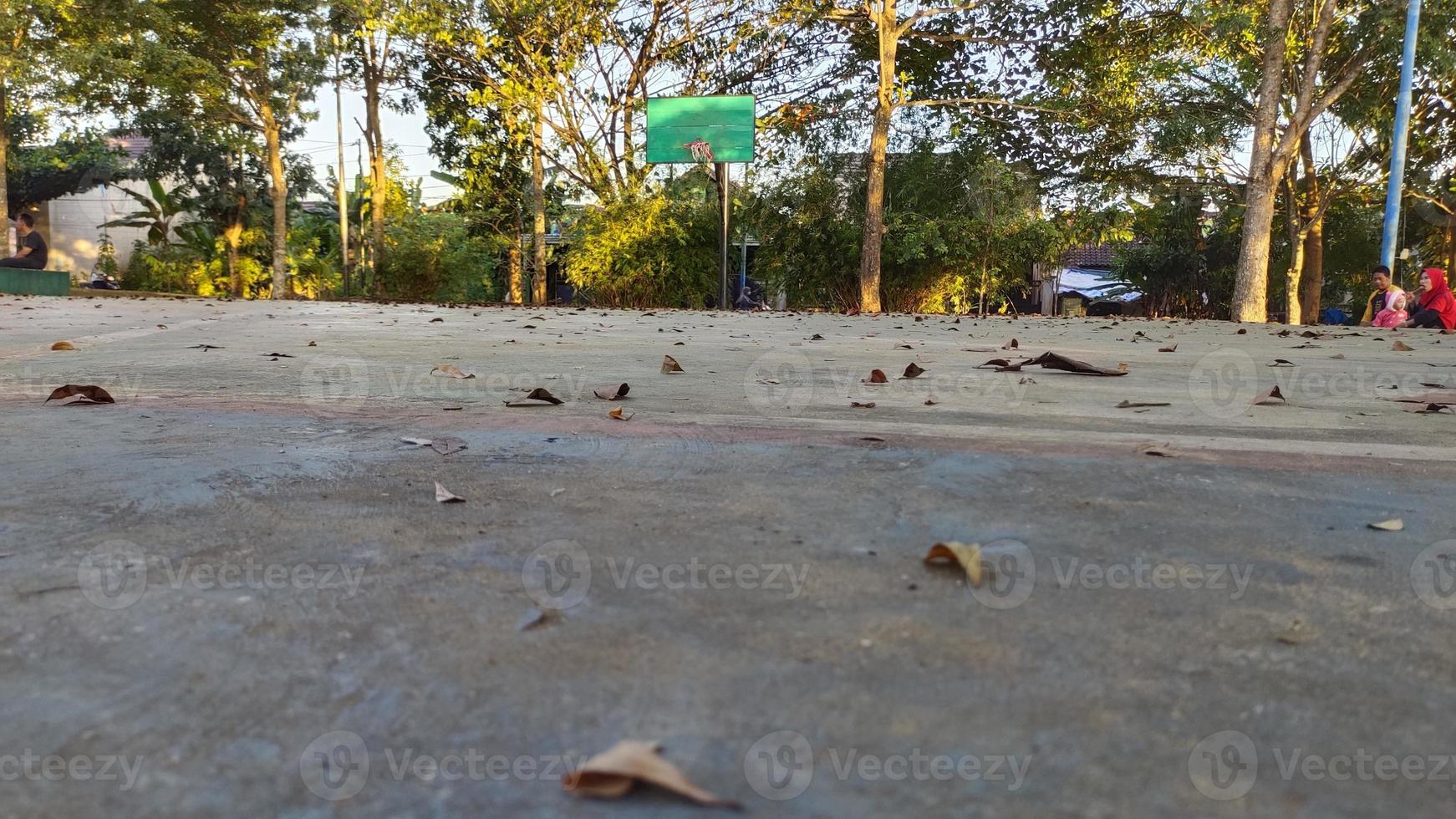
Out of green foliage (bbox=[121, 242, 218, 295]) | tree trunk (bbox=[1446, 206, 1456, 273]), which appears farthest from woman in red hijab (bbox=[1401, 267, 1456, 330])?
green foliage (bbox=[121, 242, 218, 295])

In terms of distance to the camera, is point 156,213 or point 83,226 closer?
point 156,213

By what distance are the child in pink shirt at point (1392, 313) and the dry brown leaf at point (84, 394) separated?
38.8 feet

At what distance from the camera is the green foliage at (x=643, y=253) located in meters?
14.9

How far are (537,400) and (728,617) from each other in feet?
5.88

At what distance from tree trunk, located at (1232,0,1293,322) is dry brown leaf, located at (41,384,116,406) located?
13.7 metres

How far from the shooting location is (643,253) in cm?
1498

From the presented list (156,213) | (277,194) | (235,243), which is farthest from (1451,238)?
(156,213)

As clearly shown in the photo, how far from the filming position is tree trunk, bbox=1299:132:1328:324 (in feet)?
58.2

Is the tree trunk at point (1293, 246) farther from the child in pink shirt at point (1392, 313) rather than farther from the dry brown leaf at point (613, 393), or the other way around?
the dry brown leaf at point (613, 393)

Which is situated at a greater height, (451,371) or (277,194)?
(277,194)

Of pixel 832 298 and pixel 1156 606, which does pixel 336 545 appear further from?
pixel 832 298

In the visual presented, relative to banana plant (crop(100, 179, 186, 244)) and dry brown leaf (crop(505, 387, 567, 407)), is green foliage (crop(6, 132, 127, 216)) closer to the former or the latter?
banana plant (crop(100, 179, 186, 244))

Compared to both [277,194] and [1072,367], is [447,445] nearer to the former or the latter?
[1072,367]

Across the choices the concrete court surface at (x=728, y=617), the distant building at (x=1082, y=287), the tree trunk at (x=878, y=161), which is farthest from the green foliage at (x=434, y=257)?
the concrete court surface at (x=728, y=617)
